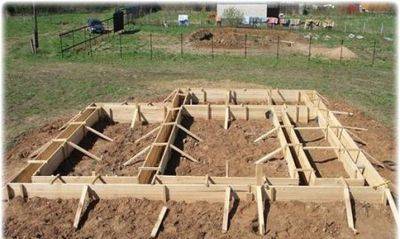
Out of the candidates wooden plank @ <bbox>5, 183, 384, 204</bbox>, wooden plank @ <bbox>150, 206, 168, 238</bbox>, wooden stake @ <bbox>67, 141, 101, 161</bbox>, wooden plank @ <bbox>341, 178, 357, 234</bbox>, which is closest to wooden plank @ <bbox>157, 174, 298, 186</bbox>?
wooden plank @ <bbox>5, 183, 384, 204</bbox>

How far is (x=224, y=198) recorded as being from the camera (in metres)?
6.57

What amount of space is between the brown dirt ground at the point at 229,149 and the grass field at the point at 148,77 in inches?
138

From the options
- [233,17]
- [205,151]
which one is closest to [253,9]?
[233,17]

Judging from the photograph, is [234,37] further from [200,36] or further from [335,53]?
[335,53]

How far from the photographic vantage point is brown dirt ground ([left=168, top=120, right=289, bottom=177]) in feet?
26.0

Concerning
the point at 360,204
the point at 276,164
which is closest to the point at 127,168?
the point at 276,164

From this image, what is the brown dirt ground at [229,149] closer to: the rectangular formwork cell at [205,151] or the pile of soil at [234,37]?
the rectangular formwork cell at [205,151]

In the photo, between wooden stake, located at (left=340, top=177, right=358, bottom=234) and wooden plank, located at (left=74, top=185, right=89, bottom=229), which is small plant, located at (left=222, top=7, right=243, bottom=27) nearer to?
wooden stake, located at (left=340, top=177, right=358, bottom=234)

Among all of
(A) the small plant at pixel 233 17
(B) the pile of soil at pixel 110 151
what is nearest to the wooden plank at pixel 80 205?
(B) the pile of soil at pixel 110 151

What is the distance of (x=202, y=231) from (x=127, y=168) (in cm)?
255

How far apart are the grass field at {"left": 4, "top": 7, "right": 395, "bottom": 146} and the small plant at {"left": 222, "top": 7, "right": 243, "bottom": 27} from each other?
11.0 m

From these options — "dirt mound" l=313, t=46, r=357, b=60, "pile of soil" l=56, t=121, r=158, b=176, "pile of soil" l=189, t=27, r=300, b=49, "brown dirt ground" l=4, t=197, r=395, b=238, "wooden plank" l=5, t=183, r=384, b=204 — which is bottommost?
"brown dirt ground" l=4, t=197, r=395, b=238

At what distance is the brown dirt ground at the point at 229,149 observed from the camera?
7914 mm

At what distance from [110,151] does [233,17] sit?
26.1 meters
